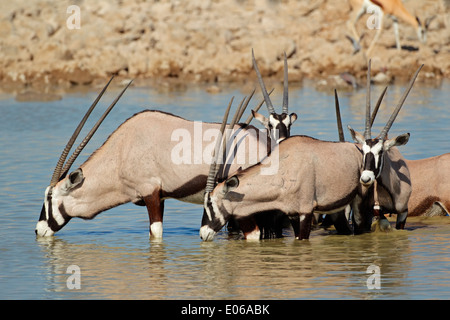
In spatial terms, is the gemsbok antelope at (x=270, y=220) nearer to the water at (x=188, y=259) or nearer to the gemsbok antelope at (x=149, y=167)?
the water at (x=188, y=259)

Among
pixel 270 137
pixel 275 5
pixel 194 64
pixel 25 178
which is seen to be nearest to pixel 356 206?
pixel 270 137

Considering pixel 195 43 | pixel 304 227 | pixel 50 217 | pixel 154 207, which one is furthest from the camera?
pixel 195 43

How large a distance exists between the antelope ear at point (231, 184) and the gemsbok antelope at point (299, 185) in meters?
0.01

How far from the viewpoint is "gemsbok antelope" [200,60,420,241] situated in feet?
31.1

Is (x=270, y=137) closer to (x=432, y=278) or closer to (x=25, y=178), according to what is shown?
(x=432, y=278)

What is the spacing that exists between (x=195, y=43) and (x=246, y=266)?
800 inches

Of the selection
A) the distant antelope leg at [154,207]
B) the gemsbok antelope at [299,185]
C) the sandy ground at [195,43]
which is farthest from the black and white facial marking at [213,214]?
the sandy ground at [195,43]

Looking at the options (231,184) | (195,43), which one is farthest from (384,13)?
(231,184)

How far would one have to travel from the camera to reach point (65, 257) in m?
9.59

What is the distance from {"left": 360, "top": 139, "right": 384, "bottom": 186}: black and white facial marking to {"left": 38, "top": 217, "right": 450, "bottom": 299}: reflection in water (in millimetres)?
729

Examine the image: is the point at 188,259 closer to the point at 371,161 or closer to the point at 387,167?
the point at 371,161

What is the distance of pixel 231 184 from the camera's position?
9328 millimetres

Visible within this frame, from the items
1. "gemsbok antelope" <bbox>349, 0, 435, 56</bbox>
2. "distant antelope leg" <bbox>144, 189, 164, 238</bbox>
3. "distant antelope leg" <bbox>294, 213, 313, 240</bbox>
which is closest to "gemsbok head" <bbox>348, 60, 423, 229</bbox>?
"distant antelope leg" <bbox>294, 213, 313, 240</bbox>

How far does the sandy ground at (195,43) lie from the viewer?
27.8m
